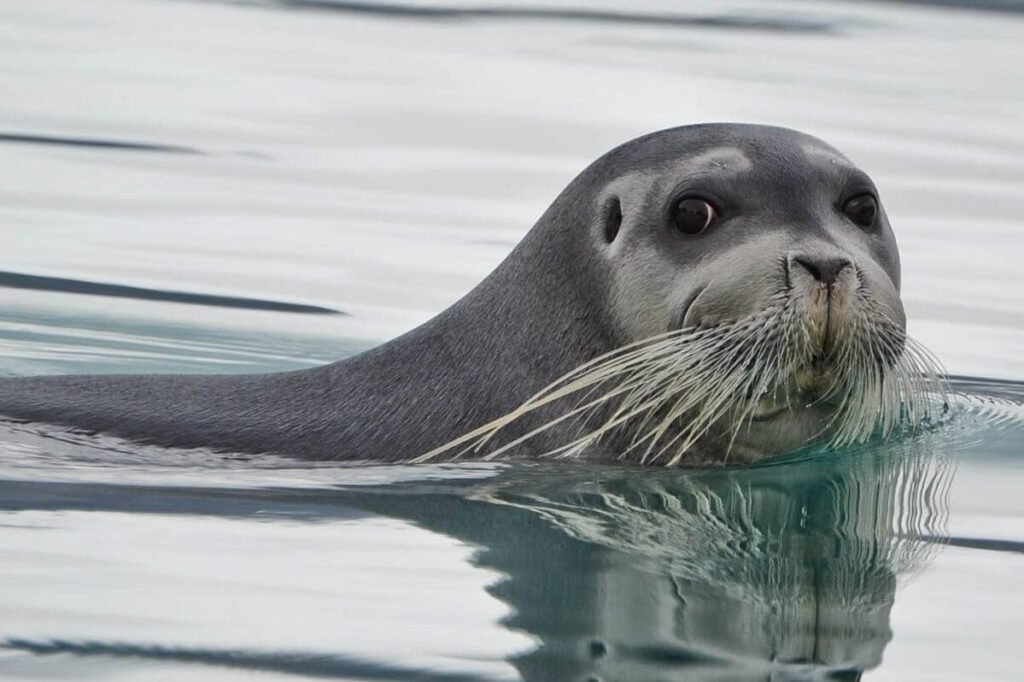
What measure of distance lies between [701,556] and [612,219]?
56.5 inches

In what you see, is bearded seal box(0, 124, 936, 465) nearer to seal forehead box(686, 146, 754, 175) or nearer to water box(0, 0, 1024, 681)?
seal forehead box(686, 146, 754, 175)

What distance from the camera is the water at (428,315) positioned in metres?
5.70

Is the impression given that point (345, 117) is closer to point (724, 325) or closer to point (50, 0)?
point (50, 0)

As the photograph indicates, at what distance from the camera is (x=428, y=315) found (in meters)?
11.1

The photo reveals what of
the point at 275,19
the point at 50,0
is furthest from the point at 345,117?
the point at 50,0

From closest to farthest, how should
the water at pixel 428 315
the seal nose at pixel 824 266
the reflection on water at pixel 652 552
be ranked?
the reflection on water at pixel 652 552 < the water at pixel 428 315 < the seal nose at pixel 824 266

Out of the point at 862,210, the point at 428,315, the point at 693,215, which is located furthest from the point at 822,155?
the point at 428,315

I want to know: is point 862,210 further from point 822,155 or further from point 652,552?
point 652,552

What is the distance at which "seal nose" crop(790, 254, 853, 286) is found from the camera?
6910 millimetres

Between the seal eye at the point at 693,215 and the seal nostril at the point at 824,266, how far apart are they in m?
0.45

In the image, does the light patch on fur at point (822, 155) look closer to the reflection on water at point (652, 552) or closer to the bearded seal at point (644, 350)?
the bearded seal at point (644, 350)

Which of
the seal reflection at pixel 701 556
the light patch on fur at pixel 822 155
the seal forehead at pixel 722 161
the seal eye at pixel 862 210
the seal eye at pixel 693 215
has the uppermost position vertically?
the light patch on fur at pixel 822 155

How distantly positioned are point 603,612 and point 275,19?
15033 mm

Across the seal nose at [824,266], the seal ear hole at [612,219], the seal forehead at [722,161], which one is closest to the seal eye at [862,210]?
the seal forehead at [722,161]
